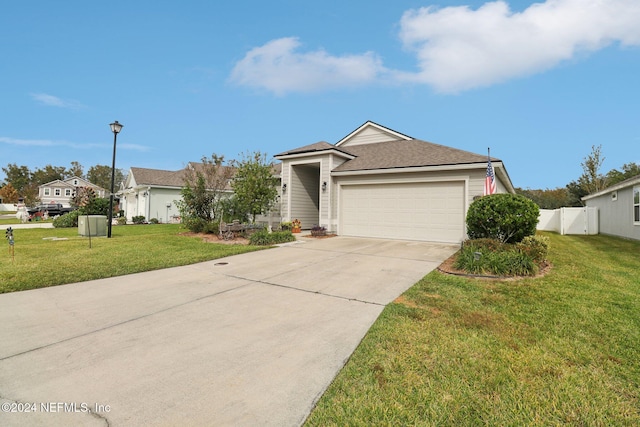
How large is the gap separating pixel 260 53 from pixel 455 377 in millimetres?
15916

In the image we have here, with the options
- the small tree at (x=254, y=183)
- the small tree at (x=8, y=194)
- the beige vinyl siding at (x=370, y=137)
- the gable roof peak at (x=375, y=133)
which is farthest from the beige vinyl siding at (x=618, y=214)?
the small tree at (x=8, y=194)

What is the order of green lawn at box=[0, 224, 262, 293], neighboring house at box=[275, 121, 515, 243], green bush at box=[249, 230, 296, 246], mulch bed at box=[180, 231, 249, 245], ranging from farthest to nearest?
1. neighboring house at box=[275, 121, 515, 243]
2. mulch bed at box=[180, 231, 249, 245]
3. green bush at box=[249, 230, 296, 246]
4. green lawn at box=[0, 224, 262, 293]

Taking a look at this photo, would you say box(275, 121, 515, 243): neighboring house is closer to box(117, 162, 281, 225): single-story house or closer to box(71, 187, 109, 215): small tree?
box(71, 187, 109, 215): small tree

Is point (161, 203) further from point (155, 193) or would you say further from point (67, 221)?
point (67, 221)

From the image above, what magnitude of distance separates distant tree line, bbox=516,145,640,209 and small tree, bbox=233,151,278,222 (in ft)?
102

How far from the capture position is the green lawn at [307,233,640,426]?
6.70ft

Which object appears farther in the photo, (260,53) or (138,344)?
(260,53)

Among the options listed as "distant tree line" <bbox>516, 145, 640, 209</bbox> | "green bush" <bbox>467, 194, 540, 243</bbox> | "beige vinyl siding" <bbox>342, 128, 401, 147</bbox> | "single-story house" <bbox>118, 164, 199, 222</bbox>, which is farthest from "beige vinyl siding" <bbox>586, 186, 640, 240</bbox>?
"single-story house" <bbox>118, 164, 199, 222</bbox>

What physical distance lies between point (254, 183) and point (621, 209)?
18180 mm

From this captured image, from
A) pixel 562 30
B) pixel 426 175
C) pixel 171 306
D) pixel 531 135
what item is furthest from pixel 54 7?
pixel 531 135

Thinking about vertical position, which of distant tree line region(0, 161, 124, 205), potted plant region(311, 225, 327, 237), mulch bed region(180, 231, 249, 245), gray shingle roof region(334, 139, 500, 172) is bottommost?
mulch bed region(180, 231, 249, 245)

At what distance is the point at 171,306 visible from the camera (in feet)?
14.3

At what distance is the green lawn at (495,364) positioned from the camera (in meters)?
2.04

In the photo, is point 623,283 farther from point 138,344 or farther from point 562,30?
point 562,30
